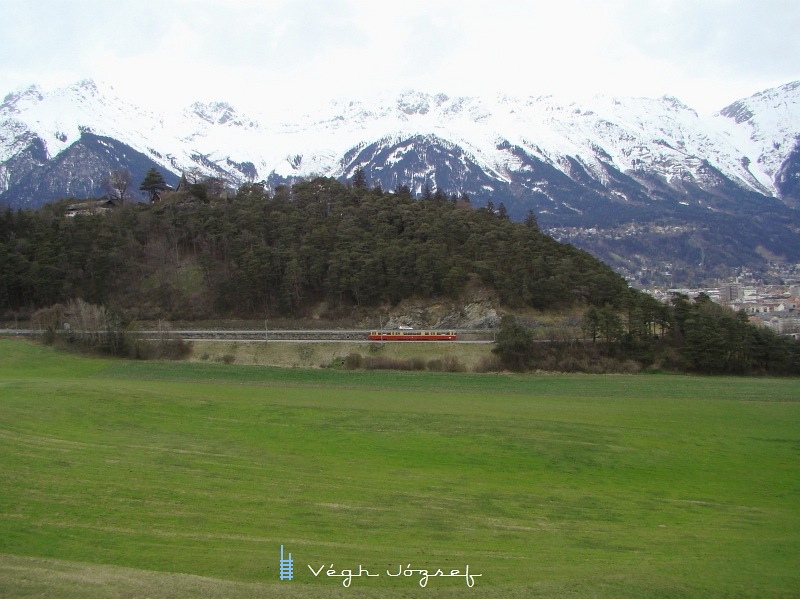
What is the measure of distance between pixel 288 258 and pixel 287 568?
57954 mm

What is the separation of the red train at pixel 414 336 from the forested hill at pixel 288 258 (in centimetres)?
763

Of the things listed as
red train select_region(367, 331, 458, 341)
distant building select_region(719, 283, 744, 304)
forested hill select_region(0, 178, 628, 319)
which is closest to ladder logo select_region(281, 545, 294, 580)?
red train select_region(367, 331, 458, 341)

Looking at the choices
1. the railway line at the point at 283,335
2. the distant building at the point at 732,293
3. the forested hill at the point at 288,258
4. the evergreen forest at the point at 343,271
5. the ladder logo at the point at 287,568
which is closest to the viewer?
the ladder logo at the point at 287,568

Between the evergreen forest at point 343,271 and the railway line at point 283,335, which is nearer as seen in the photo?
the evergreen forest at point 343,271

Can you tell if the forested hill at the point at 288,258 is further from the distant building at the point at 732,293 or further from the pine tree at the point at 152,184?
the distant building at the point at 732,293

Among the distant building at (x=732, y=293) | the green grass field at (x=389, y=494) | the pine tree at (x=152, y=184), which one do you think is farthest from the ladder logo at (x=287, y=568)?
the distant building at (x=732, y=293)

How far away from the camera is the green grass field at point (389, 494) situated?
13.6m

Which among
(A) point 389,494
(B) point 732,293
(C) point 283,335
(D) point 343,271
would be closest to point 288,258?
(D) point 343,271

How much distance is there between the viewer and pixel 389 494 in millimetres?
19297

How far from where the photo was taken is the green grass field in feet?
44.7

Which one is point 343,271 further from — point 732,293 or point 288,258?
point 732,293

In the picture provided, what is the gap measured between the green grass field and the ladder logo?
0.44 ft

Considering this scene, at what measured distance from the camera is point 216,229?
252ft

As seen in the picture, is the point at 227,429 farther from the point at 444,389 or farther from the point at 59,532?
the point at 444,389
